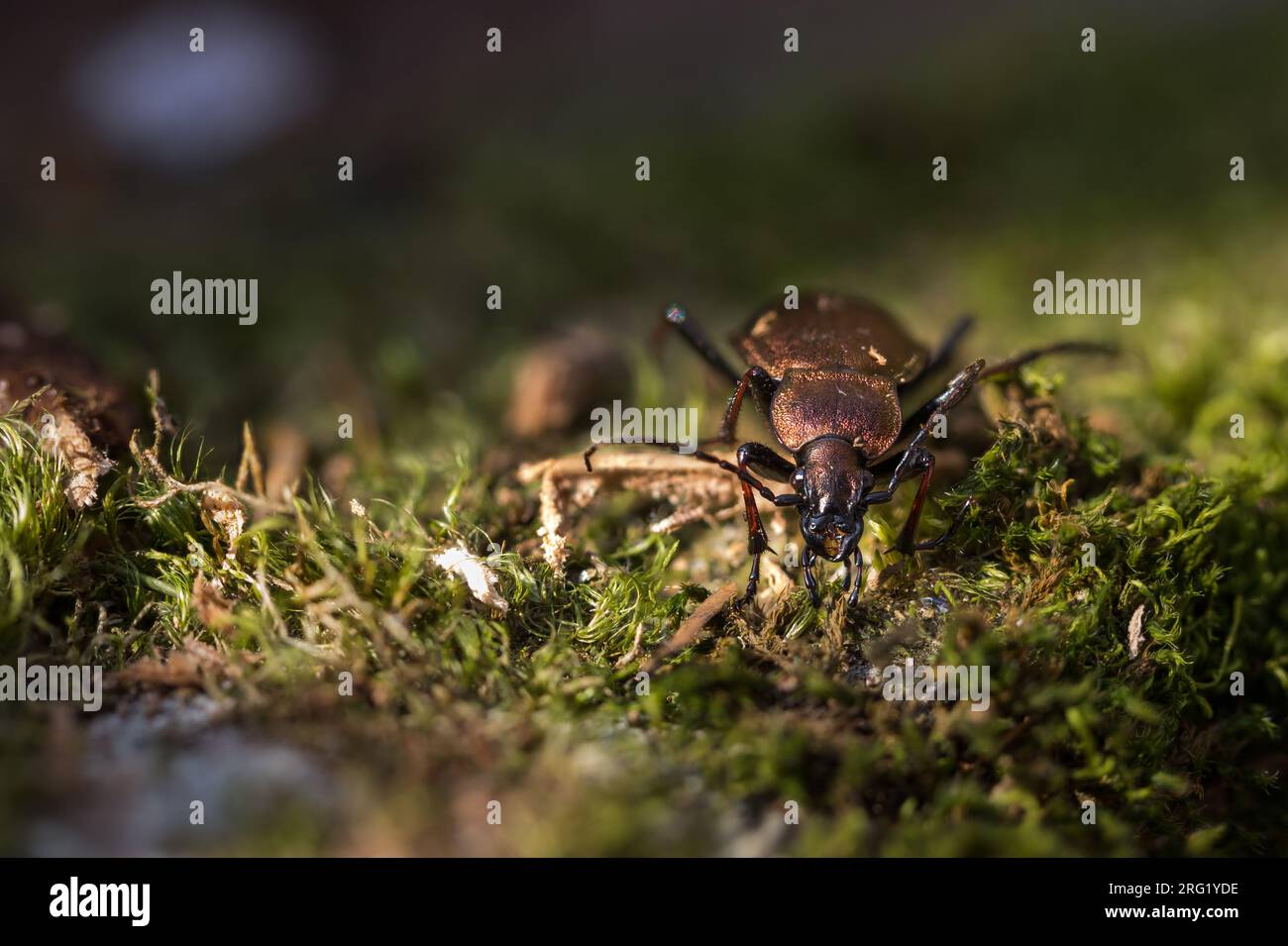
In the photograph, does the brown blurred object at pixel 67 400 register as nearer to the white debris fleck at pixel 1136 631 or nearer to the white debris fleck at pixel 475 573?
the white debris fleck at pixel 475 573

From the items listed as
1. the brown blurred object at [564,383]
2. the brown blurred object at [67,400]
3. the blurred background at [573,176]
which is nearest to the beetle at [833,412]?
the brown blurred object at [564,383]

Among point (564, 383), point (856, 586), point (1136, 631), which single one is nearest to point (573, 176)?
point (564, 383)

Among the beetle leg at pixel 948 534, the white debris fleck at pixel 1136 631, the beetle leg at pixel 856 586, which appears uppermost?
the beetle leg at pixel 948 534

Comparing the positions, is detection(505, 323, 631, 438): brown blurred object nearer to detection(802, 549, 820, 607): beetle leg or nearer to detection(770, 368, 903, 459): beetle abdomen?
detection(770, 368, 903, 459): beetle abdomen

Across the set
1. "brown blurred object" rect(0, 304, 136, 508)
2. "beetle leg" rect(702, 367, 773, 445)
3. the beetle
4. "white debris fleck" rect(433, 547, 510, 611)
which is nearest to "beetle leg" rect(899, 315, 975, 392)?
the beetle

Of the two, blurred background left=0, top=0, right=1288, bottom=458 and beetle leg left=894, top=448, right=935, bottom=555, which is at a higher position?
blurred background left=0, top=0, right=1288, bottom=458

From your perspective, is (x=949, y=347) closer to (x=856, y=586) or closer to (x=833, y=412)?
(x=833, y=412)

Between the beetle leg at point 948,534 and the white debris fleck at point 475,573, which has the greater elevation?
the beetle leg at point 948,534
